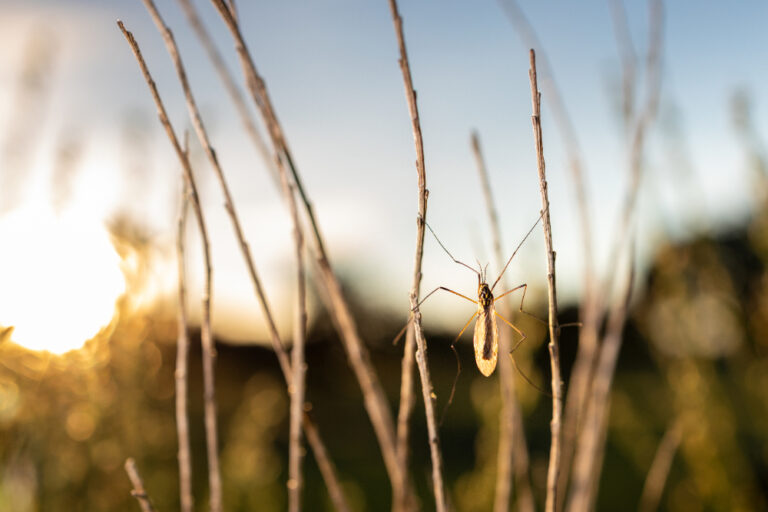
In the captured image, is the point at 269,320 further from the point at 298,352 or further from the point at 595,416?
the point at 595,416

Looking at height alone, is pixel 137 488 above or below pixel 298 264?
below

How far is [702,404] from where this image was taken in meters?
1.84

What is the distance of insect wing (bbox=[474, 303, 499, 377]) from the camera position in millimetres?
527

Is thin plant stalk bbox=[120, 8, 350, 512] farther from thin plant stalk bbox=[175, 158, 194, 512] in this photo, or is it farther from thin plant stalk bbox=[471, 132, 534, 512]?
thin plant stalk bbox=[471, 132, 534, 512]

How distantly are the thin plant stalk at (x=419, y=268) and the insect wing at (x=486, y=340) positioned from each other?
0.06 metres

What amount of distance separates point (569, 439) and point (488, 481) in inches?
39.3

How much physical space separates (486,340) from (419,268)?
0.35 ft

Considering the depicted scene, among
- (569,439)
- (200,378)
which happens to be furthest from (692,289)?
(200,378)

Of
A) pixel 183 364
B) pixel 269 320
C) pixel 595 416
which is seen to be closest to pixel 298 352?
pixel 269 320

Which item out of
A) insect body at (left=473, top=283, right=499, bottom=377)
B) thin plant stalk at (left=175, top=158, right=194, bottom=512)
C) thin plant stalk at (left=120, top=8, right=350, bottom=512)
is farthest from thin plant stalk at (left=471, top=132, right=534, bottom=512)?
thin plant stalk at (left=175, top=158, right=194, bottom=512)

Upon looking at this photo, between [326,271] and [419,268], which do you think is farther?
[326,271]

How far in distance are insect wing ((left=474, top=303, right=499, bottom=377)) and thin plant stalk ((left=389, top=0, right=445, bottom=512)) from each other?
2.5 inches

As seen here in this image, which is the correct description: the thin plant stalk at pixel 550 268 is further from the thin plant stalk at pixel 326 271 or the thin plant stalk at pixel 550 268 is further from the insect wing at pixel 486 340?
the thin plant stalk at pixel 326 271

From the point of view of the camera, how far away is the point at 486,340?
1.82ft
